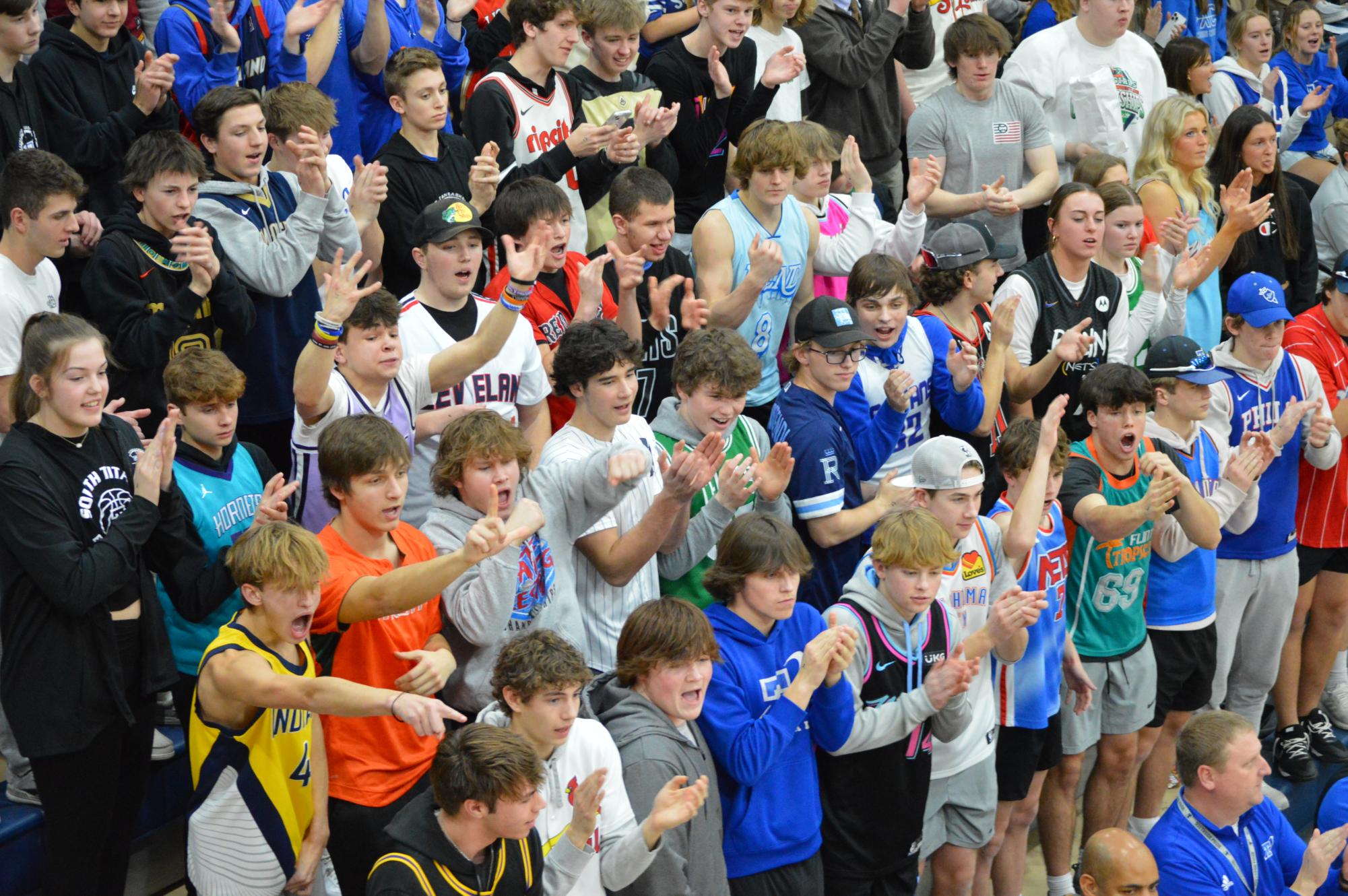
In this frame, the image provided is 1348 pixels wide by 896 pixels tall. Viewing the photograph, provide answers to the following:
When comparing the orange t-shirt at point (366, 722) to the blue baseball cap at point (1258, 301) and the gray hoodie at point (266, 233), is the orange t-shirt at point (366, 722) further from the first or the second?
the blue baseball cap at point (1258, 301)

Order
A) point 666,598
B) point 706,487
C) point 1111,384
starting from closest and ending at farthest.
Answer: point 666,598, point 706,487, point 1111,384

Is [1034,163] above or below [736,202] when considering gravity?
below

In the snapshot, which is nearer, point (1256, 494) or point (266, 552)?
point (266, 552)

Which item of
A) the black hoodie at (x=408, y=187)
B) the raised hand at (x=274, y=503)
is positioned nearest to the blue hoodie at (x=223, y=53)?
the black hoodie at (x=408, y=187)

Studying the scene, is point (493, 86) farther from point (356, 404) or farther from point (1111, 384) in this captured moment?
point (1111, 384)

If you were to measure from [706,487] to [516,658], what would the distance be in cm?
147

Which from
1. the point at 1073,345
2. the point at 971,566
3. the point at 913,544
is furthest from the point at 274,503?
the point at 1073,345

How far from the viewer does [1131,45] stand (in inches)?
356

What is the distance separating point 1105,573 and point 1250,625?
1.53 meters

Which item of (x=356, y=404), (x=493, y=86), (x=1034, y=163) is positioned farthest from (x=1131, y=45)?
(x=356, y=404)

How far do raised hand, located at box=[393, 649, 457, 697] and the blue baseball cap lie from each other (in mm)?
4426

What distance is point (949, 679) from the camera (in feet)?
15.8

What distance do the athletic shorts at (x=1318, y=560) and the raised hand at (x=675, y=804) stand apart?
182 inches

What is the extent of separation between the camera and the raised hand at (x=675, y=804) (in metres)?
3.86
